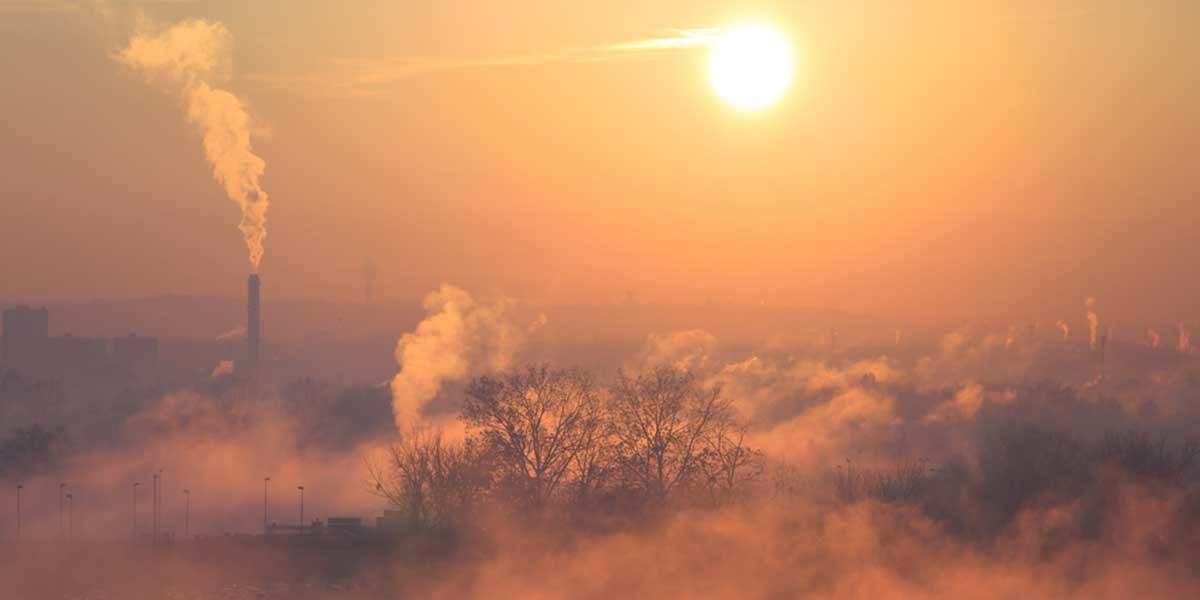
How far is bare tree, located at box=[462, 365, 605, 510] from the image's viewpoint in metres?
70.1

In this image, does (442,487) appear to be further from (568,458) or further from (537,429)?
(568,458)

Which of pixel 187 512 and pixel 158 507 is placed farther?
pixel 158 507

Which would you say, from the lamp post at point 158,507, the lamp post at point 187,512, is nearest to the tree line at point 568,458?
the lamp post at point 158,507

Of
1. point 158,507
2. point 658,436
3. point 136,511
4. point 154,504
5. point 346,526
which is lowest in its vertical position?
point 346,526

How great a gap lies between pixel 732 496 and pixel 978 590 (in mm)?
19244

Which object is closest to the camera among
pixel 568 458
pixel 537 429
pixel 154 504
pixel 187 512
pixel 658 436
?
pixel 658 436

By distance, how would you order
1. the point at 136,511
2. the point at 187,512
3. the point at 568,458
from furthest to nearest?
the point at 136,511, the point at 187,512, the point at 568,458

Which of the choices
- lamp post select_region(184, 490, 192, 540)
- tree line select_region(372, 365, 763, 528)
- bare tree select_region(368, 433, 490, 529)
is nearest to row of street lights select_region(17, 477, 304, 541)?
lamp post select_region(184, 490, 192, 540)

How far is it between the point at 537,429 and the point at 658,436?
19.4ft

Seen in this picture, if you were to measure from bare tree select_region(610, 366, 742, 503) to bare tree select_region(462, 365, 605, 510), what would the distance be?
5.36 ft

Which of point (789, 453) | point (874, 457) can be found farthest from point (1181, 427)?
point (789, 453)

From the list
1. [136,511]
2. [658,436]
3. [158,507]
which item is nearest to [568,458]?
[658,436]

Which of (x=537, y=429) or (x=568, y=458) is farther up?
(x=537, y=429)

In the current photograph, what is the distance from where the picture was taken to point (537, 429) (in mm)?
72000
